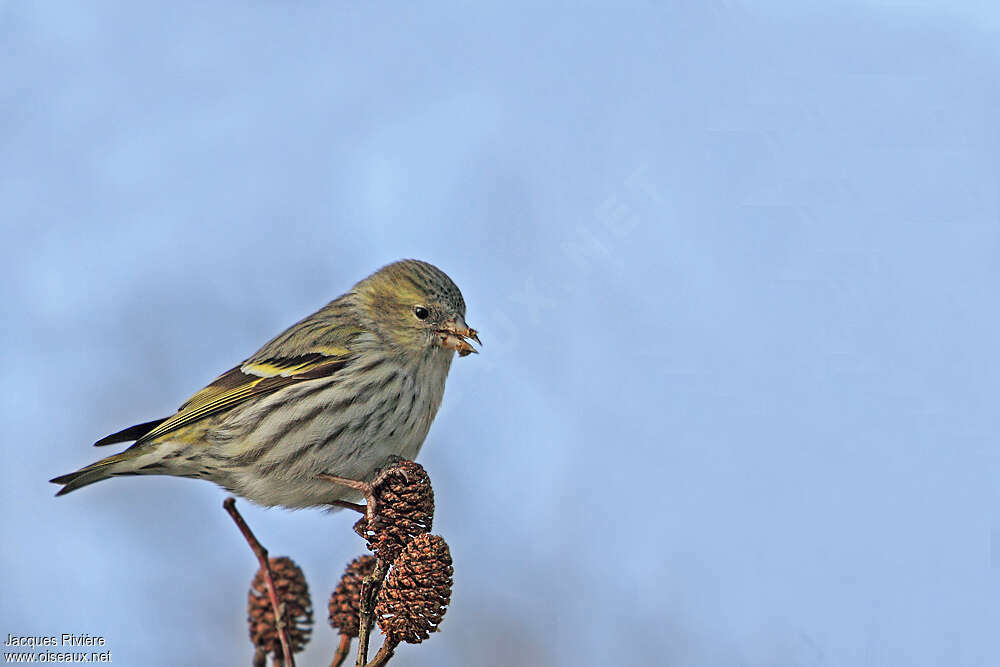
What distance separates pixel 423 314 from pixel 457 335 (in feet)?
0.55

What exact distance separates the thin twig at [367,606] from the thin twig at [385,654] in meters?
0.02

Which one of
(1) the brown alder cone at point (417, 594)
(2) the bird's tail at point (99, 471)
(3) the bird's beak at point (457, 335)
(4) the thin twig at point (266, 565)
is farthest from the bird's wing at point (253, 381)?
(1) the brown alder cone at point (417, 594)

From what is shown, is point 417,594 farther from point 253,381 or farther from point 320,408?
point 253,381

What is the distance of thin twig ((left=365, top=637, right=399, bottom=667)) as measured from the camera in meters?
1.86

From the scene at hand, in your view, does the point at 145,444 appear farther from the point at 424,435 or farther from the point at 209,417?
the point at 424,435

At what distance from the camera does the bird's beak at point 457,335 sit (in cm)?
327

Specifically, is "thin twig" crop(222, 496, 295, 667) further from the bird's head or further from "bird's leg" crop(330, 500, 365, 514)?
the bird's head

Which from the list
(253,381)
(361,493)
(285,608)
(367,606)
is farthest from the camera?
(253,381)

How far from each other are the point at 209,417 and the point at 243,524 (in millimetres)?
949

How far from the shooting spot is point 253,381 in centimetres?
348

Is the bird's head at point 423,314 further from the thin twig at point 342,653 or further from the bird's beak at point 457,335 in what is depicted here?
the thin twig at point 342,653

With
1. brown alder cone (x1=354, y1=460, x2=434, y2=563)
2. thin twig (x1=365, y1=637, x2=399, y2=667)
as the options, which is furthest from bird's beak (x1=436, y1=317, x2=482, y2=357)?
thin twig (x1=365, y1=637, x2=399, y2=667)

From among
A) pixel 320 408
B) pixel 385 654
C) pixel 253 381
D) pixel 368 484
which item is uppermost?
pixel 253 381

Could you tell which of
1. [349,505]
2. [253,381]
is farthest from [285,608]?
[253,381]
